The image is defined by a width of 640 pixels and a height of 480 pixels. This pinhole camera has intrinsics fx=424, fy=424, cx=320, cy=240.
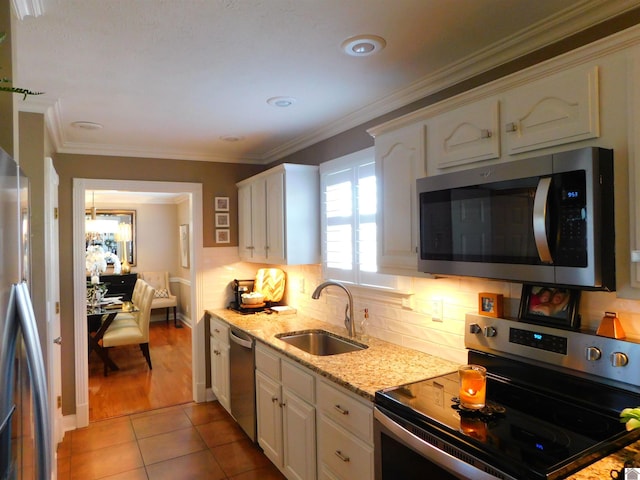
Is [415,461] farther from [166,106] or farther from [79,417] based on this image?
[79,417]

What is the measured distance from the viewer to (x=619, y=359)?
1404 mm

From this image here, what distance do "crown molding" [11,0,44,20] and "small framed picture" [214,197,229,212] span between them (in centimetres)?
267

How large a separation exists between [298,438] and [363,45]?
6.97 ft

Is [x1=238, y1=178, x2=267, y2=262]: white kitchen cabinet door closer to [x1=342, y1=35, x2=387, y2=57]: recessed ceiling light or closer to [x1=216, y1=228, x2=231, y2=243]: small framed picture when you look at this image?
[x1=216, y1=228, x2=231, y2=243]: small framed picture

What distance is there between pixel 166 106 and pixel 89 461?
2582 mm

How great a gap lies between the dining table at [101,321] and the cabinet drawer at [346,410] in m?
3.79

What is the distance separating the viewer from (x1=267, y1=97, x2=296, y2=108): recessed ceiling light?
2.62m

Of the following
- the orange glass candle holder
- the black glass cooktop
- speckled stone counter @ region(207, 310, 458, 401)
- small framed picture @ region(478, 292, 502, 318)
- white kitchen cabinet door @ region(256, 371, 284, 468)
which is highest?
small framed picture @ region(478, 292, 502, 318)

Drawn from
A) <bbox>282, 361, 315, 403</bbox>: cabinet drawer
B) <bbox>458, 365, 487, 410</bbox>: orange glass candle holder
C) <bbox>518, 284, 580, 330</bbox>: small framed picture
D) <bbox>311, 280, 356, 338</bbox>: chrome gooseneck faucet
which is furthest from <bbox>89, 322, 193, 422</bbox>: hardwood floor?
<bbox>518, 284, 580, 330</bbox>: small framed picture

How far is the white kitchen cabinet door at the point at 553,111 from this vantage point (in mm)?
1325

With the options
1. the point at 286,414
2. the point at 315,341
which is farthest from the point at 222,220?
the point at 286,414

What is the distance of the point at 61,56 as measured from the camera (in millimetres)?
2002

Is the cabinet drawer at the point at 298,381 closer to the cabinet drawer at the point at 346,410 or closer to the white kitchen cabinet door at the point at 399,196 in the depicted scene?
the cabinet drawer at the point at 346,410

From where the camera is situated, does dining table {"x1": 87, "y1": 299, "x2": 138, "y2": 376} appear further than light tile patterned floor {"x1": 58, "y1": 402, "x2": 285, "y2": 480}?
Yes
